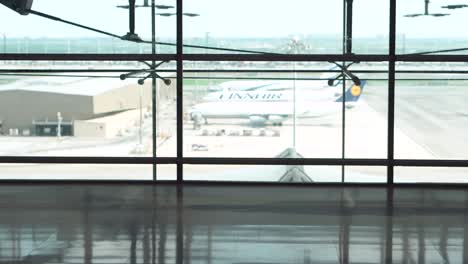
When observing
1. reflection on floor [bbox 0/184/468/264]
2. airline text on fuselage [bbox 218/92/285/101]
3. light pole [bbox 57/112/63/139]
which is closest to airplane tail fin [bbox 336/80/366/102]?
airline text on fuselage [bbox 218/92/285/101]

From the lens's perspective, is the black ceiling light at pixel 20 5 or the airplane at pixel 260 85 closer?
the black ceiling light at pixel 20 5

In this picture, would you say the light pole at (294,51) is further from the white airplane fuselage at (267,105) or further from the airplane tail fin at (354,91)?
the airplane tail fin at (354,91)

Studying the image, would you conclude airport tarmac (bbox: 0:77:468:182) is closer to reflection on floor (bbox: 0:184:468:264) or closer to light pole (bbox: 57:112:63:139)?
Answer: light pole (bbox: 57:112:63:139)

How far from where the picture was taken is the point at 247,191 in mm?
5758

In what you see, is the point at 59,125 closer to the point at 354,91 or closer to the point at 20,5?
the point at 354,91

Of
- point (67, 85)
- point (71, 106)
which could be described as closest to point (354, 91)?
point (71, 106)

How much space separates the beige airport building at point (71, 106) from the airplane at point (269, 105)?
0.65 m

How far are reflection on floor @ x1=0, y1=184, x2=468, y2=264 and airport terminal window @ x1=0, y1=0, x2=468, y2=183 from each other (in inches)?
14.5

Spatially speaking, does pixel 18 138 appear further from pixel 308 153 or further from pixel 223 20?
pixel 308 153

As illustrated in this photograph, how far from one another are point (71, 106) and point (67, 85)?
2.44 feet

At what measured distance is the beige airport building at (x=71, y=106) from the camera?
8242 mm

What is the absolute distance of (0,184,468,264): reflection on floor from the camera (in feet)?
13.4

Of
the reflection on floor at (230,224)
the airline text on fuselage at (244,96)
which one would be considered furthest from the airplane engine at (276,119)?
Result: the reflection on floor at (230,224)

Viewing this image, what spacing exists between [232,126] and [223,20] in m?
1.19
